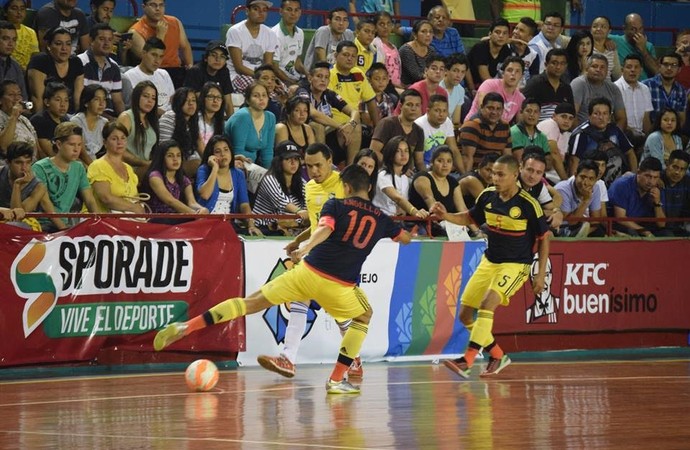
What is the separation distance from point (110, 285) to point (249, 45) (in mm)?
6030

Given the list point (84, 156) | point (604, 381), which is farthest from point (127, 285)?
point (604, 381)

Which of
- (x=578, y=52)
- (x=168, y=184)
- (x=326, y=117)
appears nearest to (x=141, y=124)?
(x=168, y=184)

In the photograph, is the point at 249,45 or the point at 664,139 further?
the point at 664,139

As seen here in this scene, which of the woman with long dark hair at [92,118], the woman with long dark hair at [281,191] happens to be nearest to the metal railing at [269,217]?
the woman with long dark hair at [281,191]

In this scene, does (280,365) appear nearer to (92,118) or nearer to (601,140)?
(92,118)

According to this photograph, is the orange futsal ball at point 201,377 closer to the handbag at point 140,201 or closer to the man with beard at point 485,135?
the handbag at point 140,201

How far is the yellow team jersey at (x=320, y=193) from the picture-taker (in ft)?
46.4

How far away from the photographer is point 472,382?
46.2 ft

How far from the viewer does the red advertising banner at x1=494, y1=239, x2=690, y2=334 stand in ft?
59.5

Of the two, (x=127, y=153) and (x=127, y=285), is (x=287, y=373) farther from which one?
(x=127, y=153)

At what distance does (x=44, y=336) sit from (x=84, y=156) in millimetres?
2694

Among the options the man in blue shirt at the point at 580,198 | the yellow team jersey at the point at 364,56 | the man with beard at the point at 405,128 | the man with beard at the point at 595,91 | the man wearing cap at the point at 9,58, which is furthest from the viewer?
the man with beard at the point at 595,91

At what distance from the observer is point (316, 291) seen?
12.8 meters

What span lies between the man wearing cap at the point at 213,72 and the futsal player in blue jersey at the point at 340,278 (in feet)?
20.1
